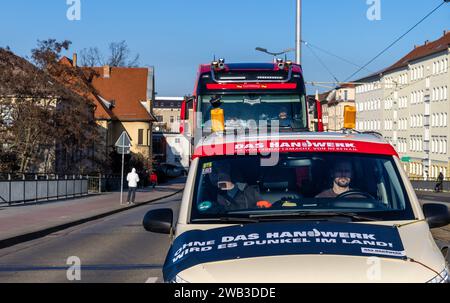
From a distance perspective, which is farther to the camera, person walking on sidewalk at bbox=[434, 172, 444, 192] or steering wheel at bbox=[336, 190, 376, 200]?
person walking on sidewalk at bbox=[434, 172, 444, 192]

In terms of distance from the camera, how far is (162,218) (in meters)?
5.40

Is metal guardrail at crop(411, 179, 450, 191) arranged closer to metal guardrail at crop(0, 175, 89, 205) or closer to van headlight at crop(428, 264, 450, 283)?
metal guardrail at crop(0, 175, 89, 205)

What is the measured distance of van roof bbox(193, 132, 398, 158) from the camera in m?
5.43

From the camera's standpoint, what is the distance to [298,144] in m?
5.44

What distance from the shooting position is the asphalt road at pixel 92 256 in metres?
10.4

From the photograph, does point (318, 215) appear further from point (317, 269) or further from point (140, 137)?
point (140, 137)

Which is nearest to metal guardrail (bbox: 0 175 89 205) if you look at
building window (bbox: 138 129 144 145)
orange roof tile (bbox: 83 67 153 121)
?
building window (bbox: 138 129 144 145)

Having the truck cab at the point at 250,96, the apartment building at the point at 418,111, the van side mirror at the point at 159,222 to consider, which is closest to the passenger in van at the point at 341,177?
the van side mirror at the point at 159,222

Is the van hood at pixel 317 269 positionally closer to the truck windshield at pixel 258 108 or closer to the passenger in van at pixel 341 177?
the passenger in van at pixel 341 177

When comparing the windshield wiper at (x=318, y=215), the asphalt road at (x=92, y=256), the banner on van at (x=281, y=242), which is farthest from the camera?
the asphalt road at (x=92, y=256)

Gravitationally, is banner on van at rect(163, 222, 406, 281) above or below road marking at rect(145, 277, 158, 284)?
above

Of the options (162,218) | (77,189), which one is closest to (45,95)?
(77,189)

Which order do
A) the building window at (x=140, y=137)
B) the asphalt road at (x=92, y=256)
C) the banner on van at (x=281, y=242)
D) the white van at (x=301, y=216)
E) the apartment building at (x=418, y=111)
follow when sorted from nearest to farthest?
the white van at (x=301, y=216) → the banner on van at (x=281, y=242) → the asphalt road at (x=92, y=256) → the apartment building at (x=418, y=111) → the building window at (x=140, y=137)
